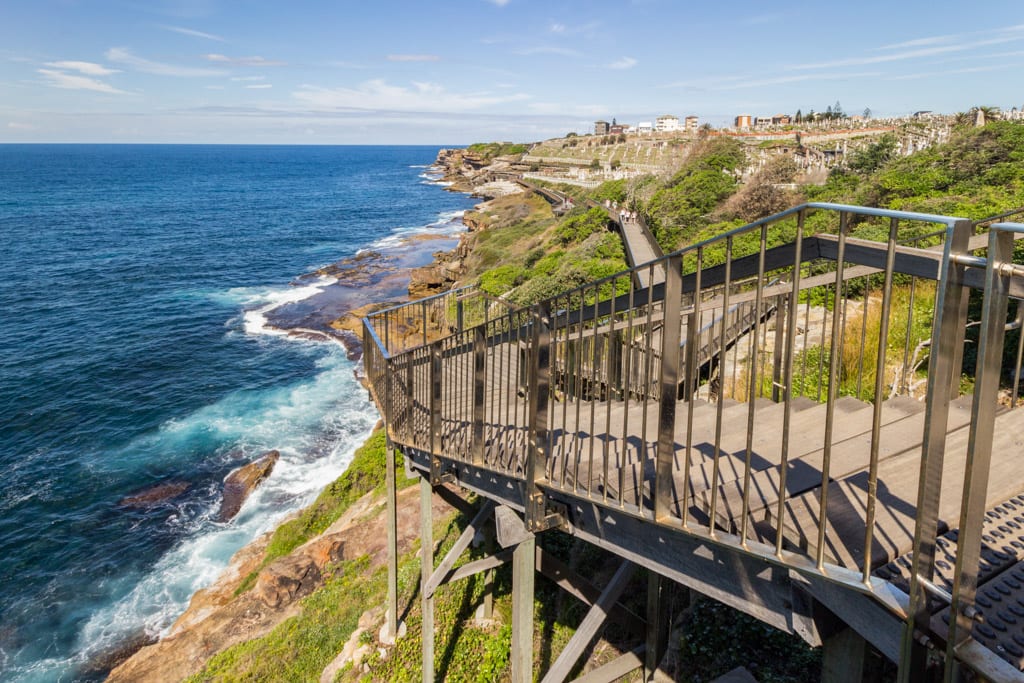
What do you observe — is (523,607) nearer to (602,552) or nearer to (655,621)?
(655,621)

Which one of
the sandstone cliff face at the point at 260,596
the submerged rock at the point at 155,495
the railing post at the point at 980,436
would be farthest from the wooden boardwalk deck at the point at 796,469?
the submerged rock at the point at 155,495

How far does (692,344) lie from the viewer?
2.91 metres

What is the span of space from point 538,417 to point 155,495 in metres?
18.2

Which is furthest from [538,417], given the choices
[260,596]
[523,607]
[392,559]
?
[260,596]

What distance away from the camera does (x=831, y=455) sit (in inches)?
137

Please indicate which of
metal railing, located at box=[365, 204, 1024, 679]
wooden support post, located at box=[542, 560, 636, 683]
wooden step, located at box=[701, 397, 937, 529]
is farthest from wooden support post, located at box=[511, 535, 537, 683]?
wooden step, located at box=[701, 397, 937, 529]

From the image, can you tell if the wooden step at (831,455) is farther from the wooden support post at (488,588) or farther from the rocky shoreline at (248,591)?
the rocky shoreline at (248,591)

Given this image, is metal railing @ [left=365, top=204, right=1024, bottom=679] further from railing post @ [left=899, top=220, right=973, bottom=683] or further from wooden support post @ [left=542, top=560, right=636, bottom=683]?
wooden support post @ [left=542, top=560, right=636, bottom=683]

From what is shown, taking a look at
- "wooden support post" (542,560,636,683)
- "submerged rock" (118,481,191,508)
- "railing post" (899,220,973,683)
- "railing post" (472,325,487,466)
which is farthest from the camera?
"submerged rock" (118,481,191,508)

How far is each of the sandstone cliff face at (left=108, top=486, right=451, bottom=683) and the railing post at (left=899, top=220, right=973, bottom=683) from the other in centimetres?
1113

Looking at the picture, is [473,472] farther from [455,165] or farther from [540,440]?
[455,165]

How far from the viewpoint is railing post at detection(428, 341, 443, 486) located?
6.45 metres

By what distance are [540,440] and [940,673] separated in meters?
2.39

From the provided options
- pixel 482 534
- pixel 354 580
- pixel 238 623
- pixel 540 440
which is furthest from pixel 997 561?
pixel 238 623
